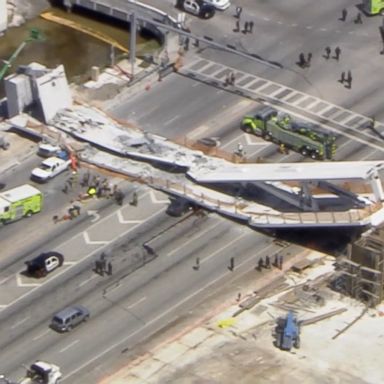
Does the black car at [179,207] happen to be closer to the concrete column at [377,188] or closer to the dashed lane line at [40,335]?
the concrete column at [377,188]

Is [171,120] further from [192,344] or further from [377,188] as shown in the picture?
[192,344]

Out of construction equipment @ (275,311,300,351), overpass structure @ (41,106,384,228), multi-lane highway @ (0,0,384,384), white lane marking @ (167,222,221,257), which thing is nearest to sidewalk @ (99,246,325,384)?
multi-lane highway @ (0,0,384,384)

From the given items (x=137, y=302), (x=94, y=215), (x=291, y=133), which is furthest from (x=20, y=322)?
(x=291, y=133)

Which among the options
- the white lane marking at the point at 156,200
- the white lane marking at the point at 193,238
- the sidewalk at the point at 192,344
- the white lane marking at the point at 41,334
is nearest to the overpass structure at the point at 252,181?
the white lane marking at the point at 156,200

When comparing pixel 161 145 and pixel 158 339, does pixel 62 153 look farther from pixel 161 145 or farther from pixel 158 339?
pixel 158 339

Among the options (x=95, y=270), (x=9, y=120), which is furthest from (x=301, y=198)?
(x=9, y=120)

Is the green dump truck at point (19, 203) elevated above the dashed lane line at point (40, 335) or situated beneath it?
elevated above
